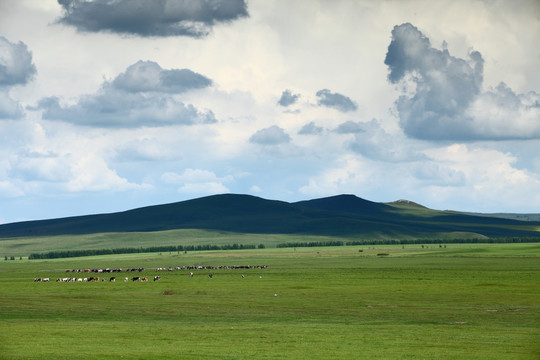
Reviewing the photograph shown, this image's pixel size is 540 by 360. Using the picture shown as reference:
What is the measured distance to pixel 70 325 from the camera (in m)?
50.2

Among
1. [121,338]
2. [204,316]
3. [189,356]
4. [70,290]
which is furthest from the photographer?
[70,290]

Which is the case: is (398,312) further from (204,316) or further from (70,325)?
(70,325)

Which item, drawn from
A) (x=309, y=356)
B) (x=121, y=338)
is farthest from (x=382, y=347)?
(x=121, y=338)

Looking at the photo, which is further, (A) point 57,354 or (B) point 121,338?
(B) point 121,338

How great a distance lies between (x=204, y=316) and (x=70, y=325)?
37.9 ft

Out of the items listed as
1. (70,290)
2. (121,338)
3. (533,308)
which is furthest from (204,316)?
(70,290)

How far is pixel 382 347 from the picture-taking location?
39906 millimetres

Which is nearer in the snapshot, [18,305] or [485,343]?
[485,343]

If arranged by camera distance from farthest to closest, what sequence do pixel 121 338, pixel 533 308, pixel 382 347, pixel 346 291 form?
pixel 346 291, pixel 533 308, pixel 121 338, pixel 382 347

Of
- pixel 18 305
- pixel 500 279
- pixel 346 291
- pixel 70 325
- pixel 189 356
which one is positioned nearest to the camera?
pixel 189 356

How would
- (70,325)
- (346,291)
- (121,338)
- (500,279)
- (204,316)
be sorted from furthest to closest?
1. (500,279)
2. (346,291)
3. (204,316)
4. (70,325)
5. (121,338)

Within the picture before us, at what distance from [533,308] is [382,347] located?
2773 cm

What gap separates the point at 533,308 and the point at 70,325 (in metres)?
36.7

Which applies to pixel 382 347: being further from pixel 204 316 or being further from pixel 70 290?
pixel 70 290
